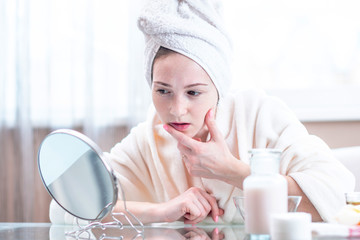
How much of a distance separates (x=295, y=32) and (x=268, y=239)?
1.50 meters

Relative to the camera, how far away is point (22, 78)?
2.09m

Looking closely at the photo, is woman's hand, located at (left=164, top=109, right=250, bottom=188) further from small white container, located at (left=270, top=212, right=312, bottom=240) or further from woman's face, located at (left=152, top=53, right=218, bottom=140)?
small white container, located at (left=270, top=212, right=312, bottom=240)

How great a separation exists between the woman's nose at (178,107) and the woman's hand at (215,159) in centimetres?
5

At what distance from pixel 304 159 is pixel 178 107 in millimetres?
316

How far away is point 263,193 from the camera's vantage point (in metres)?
0.77

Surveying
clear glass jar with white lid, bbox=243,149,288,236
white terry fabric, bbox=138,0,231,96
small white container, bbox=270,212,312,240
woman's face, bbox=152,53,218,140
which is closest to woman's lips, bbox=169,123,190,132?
woman's face, bbox=152,53,218,140

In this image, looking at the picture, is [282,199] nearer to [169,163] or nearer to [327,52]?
[169,163]

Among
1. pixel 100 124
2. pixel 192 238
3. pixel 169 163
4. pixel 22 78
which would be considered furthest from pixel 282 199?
pixel 22 78

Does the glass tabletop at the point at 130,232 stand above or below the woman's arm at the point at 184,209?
below

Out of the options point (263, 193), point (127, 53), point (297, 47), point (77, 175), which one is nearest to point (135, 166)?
point (77, 175)

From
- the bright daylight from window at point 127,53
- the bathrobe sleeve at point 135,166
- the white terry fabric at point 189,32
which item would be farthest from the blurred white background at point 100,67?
the white terry fabric at point 189,32

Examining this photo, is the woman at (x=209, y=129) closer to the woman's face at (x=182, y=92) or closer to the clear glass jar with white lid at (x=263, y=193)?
the woman's face at (x=182, y=92)

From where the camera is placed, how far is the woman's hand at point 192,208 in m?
1.14

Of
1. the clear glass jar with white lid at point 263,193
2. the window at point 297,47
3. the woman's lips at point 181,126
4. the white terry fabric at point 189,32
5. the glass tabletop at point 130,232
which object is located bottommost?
the glass tabletop at point 130,232
